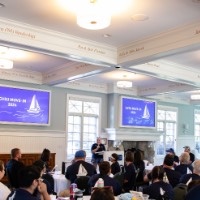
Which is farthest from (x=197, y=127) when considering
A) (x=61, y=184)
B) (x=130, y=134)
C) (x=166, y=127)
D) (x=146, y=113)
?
(x=61, y=184)

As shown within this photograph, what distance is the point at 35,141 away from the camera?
9.27 meters

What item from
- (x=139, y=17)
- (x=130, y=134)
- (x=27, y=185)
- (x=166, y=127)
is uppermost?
(x=139, y=17)

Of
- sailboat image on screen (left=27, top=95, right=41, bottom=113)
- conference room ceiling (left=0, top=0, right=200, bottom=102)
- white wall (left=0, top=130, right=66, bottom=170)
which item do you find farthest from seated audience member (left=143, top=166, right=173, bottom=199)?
sailboat image on screen (left=27, top=95, right=41, bottom=113)

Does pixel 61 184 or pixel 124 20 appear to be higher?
pixel 124 20

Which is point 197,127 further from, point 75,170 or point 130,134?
point 75,170

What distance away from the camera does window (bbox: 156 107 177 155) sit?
42.0 ft

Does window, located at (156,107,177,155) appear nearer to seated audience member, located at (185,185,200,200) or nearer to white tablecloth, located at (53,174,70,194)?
white tablecloth, located at (53,174,70,194)

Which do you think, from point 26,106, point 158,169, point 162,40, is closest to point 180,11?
point 162,40

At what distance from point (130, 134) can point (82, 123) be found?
1829mm

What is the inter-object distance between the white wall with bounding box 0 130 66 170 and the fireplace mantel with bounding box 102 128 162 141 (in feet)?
5.57

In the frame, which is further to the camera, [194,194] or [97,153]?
[97,153]

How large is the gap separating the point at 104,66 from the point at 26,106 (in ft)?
11.0

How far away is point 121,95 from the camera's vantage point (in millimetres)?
10984

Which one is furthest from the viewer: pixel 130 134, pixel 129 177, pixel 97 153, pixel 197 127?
pixel 197 127
